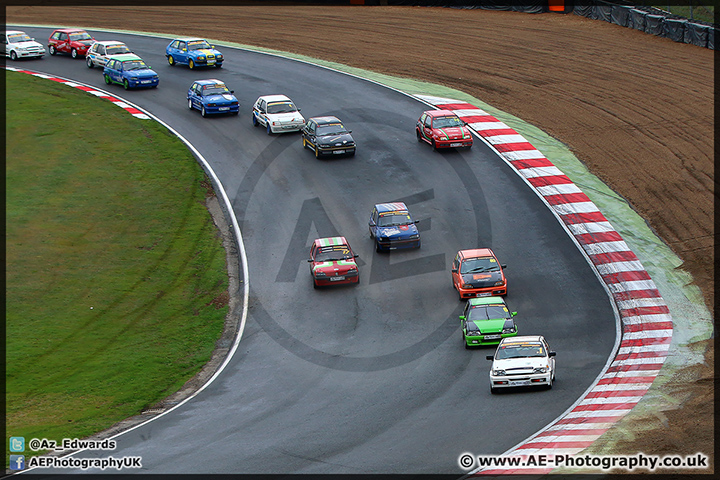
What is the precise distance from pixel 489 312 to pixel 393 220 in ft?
27.3

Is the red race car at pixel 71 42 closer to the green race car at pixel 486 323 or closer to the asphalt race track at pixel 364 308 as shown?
the asphalt race track at pixel 364 308

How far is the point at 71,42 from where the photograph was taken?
55.4 meters

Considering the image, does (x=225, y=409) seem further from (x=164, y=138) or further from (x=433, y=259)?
(x=164, y=138)

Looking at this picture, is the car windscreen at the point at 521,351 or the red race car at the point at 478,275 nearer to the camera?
the car windscreen at the point at 521,351

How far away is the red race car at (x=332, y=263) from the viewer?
102ft

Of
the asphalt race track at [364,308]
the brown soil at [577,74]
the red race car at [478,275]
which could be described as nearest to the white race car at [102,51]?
the asphalt race track at [364,308]

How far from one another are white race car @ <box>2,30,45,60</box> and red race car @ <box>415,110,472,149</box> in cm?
2829

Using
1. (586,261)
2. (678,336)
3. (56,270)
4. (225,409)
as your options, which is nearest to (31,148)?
(56,270)

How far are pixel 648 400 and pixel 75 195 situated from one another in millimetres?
26184

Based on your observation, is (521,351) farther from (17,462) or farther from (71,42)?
(71,42)

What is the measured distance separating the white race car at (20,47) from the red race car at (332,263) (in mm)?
32353

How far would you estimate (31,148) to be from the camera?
41.1 meters

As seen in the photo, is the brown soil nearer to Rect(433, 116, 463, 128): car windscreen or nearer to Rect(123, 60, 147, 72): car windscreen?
Rect(433, 116, 463, 128): car windscreen

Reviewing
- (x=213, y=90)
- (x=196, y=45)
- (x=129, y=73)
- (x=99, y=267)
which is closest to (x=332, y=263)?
(x=99, y=267)
